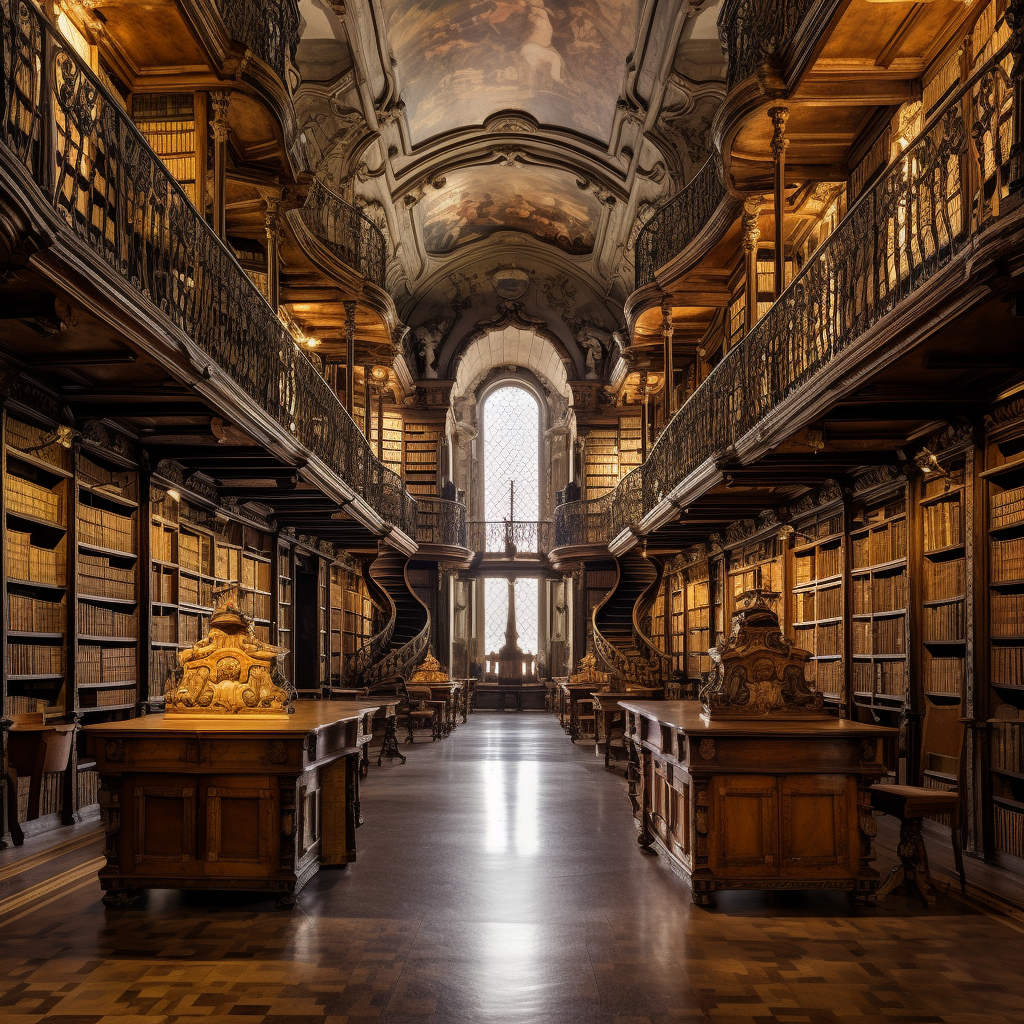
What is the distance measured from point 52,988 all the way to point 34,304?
271cm

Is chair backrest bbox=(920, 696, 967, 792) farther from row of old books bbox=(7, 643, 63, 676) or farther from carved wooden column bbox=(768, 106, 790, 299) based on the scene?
row of old books bbox=(7, 643, 63, 676)

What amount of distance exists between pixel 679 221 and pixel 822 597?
5759mm

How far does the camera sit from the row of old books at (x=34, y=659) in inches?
241

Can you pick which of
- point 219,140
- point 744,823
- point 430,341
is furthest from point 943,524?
point 430,341

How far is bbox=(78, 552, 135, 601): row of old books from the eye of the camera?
7.03 metres

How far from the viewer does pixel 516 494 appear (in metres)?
24.5

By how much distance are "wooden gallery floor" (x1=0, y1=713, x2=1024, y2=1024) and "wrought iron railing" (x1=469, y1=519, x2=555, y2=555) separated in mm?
17257

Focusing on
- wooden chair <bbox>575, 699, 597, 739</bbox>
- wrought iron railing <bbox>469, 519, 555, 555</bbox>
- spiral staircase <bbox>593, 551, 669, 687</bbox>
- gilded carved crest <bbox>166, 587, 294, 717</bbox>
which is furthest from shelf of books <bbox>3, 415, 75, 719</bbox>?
wrought iron railing <bbox>469, 519, 555, 555</bbox>

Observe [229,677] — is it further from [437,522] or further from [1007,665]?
[437,522]

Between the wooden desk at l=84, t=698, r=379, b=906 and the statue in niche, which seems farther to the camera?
the statue in niche

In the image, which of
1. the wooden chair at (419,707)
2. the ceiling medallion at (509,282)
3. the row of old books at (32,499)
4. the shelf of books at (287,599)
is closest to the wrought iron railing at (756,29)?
the row of old books at (32,499)

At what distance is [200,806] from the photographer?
4.69 metres

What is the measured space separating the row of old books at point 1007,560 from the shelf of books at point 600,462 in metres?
14.3

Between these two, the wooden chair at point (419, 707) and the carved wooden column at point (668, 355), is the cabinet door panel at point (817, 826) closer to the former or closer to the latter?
the carved wooden column at point (668, 355)
